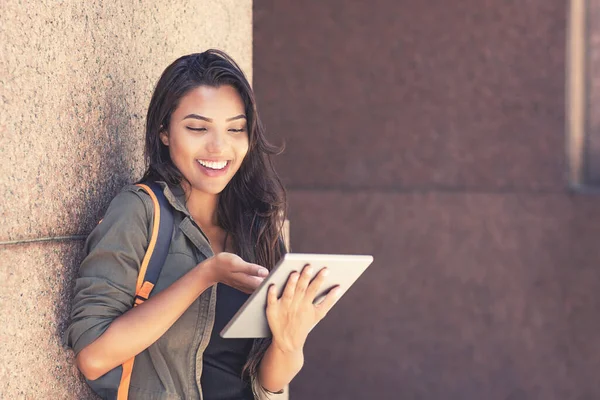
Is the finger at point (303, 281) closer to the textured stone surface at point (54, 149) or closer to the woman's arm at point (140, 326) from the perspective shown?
the woman's arm at point (140, 326)

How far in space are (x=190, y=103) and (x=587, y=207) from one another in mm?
4485

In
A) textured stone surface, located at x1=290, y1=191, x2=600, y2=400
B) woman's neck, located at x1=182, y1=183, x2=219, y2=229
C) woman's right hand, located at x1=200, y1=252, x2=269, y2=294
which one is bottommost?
textured stone surface, located at x1=290, y1=191, x2=600, y2=400

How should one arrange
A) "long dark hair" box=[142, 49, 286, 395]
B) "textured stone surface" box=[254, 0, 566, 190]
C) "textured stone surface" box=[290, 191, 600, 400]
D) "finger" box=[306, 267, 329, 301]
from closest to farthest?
"finger" box=[306, 267, 329, 301]
"long dark hair" box=[142, 49, 286, 395]
"textured stone surface" box=[290, 191, 600, 400]
"textured stone surface" box=[254, 0, 566, 190]

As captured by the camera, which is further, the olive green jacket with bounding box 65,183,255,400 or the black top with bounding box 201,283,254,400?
the black top with bounding box 201,283,254,400

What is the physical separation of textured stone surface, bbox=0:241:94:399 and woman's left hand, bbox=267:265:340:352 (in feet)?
1.94

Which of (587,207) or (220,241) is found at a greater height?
(220,241)

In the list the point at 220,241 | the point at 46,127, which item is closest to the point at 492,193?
the point at 220,241

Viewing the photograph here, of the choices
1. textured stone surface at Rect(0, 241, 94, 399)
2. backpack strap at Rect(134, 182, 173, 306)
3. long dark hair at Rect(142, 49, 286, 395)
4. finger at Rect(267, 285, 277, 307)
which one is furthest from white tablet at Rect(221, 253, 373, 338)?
textured stone surface at Rect(0, 241, 94, 399)

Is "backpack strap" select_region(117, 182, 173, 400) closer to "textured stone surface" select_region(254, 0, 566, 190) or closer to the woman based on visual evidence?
the woman

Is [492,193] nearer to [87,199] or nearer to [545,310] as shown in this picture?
[545,310]

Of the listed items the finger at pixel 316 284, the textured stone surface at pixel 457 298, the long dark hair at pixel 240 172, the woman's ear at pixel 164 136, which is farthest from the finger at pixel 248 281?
the textured stone surface at pixel 457 298

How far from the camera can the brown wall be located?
6.35m

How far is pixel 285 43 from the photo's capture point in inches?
266

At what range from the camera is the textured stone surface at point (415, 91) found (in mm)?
6453
